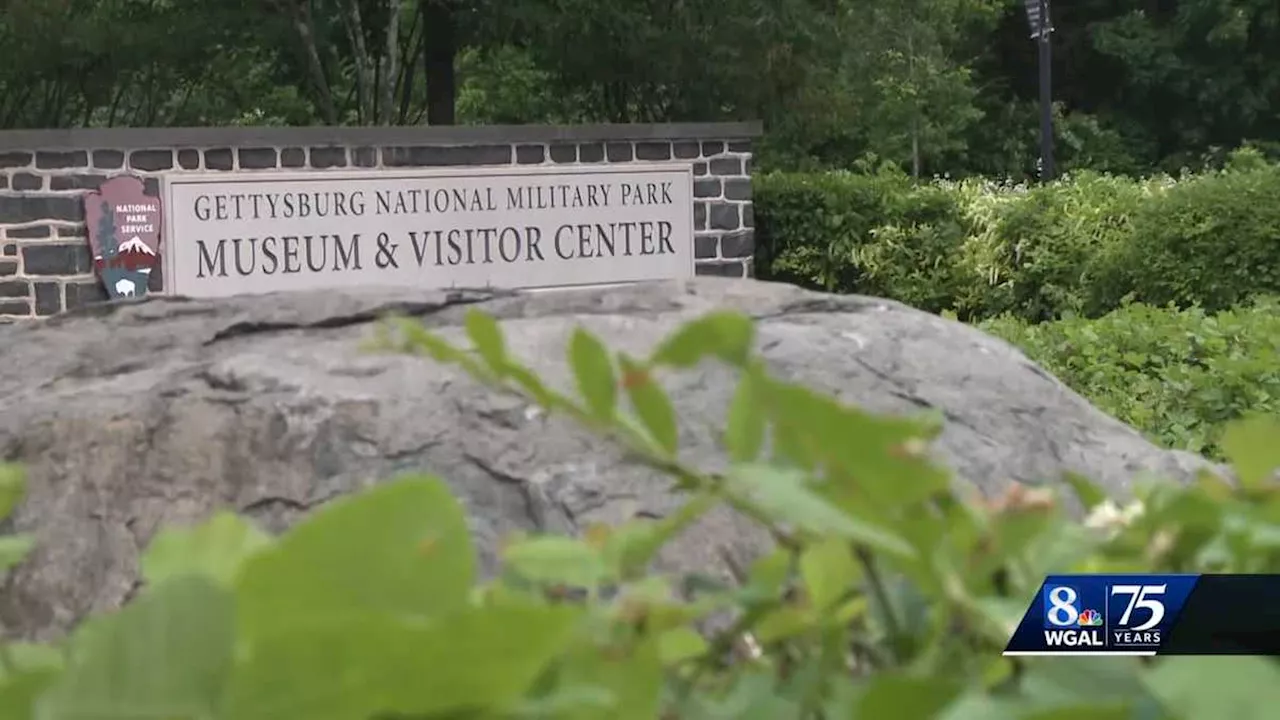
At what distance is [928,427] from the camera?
0.80 meters

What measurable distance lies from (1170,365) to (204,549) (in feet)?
16.3

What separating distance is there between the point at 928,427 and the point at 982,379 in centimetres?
203

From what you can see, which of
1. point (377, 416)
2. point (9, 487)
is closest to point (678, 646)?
point (9, 487)

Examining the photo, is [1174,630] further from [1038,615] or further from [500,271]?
[500,271]

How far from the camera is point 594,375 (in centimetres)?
76

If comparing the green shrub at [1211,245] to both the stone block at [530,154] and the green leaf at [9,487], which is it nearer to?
the stone block at [530,154]

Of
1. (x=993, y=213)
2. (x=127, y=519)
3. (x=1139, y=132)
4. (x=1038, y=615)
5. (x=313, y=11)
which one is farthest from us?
(x=1139, y=132)

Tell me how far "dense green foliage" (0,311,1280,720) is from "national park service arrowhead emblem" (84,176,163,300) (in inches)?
285

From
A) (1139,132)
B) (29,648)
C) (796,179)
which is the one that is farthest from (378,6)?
(1139,132)

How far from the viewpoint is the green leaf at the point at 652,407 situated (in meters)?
0.72

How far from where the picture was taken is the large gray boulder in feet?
7.47

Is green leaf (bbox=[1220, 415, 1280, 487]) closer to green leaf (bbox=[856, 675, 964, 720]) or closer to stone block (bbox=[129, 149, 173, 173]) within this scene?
green leaf (bbox=[856, 675, 964, 720])

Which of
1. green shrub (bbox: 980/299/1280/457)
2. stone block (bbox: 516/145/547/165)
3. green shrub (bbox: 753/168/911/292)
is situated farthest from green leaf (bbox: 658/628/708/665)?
green shrub (bbox: 753/168/911/292)

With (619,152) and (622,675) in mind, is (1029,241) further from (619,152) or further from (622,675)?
(622,675)
